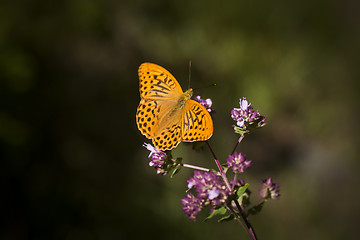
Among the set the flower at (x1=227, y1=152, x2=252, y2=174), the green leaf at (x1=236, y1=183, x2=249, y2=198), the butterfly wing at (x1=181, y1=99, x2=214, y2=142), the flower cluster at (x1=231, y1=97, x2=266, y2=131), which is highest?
the flower cluster at (x1=231, y1=97, x2=266, y2=131)

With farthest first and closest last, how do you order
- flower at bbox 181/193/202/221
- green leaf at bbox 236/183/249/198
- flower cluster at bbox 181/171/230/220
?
flower at bbox 181/193/202/221 < green leaf at bbox 236/183/249/198 < flower cluster at bbox 181/171/230/220

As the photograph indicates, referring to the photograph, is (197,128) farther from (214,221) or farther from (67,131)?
(67,131)

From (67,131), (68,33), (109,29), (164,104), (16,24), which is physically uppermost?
(109,29)

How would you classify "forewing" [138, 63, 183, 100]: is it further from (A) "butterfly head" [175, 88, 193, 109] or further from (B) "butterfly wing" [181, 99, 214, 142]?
(B) "butterfly wing" [181, 99, 214, 142]

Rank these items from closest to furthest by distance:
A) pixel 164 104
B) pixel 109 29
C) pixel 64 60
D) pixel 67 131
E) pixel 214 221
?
pixel 164 104 < pixel 214 221 < pixel 67 131 < pixel 64 60 < pixel 109 29

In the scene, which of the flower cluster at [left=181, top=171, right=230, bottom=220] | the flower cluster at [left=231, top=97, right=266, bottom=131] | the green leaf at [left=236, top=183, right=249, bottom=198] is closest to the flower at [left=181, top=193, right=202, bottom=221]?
the flower cluster at [left=181, top=171, right=230, bottom=220]

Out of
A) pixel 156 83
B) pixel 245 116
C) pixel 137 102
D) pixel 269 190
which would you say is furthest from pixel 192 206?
pixel 137 102

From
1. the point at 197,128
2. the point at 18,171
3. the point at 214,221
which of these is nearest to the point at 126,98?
the point at 18,171
